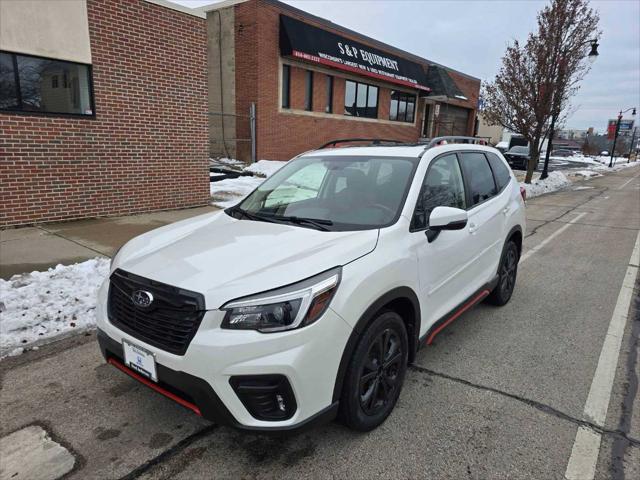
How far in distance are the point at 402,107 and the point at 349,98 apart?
5.60 meters

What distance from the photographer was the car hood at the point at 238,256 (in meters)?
2.28

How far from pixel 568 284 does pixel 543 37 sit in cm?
1422

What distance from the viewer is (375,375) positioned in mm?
2707

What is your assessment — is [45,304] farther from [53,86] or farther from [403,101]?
[403,101]

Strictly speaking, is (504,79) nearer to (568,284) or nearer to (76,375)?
(568,284)

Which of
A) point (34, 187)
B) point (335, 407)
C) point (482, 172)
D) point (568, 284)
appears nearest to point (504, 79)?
point (568, 284)

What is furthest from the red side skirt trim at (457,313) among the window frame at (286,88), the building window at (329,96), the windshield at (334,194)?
the building window at (329,96)

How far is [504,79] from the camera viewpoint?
17.3 meters

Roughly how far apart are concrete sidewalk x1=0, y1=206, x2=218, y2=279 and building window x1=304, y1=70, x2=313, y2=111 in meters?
11.8

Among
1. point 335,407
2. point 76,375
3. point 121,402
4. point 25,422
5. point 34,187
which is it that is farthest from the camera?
point 34,187

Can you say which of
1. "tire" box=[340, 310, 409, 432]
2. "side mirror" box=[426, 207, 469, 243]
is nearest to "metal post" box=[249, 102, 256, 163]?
"side mirror" box=[426, 207, 469, 243]

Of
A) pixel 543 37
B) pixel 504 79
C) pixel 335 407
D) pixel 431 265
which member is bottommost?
pixel 335 407

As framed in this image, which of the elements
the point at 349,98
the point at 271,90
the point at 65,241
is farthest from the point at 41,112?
the point at 349,98

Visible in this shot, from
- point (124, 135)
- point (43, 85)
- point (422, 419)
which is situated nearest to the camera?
point (422, 419)
